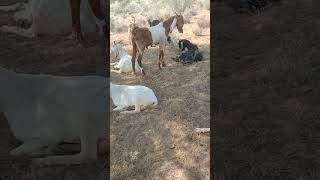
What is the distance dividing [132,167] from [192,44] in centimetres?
259

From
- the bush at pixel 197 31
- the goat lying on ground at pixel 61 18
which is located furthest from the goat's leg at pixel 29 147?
the bush at pixel 197 31

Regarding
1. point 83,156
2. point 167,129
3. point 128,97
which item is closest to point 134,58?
point 128,97

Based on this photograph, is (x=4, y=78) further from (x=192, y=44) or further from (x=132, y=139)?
(x=192, y=44)

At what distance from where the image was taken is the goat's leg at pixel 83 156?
153 inches

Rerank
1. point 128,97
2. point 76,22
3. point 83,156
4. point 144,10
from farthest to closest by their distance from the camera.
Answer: point 144,10, point 76,22, point 128,97, point 83,156

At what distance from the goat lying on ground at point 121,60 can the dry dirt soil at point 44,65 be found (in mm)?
163

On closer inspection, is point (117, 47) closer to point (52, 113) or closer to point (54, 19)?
point (54, 19)

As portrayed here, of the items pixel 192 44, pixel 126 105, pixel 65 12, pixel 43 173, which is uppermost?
pixel 65 12

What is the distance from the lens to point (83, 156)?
3.89 meters
